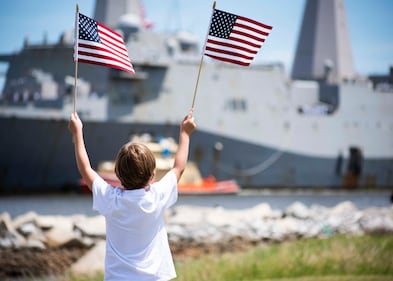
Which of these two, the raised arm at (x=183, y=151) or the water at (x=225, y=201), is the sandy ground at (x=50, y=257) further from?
the water at (x=225, y=201)

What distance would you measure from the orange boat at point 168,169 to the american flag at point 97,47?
12.3 meters

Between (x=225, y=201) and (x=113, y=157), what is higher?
(x=113, y=157)

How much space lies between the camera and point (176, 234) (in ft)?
37.4

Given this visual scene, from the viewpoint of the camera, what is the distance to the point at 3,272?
9.05 metres

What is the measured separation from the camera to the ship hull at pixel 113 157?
2123cm

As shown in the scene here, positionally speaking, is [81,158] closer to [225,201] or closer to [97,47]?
[97,47]

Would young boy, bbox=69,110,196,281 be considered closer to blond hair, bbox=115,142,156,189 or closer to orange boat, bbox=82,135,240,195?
blond hair, bbox=115,142,156,189

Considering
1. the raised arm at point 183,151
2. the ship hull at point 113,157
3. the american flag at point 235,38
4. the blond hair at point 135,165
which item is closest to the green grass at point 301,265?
the american flag at point 235,38

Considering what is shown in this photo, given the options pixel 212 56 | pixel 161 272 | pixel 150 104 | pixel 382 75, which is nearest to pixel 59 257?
pixel 212 56

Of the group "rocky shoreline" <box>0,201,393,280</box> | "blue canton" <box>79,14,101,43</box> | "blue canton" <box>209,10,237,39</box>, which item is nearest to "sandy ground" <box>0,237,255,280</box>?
"rocky shoreline" <box>0,201,393,280</box>

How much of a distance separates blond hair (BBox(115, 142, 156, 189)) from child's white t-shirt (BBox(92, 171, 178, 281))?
0.05 m

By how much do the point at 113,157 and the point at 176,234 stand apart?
10.9m

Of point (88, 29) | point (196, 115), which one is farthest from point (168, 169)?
point (88, 29)

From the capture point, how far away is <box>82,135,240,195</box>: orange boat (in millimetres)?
18094
